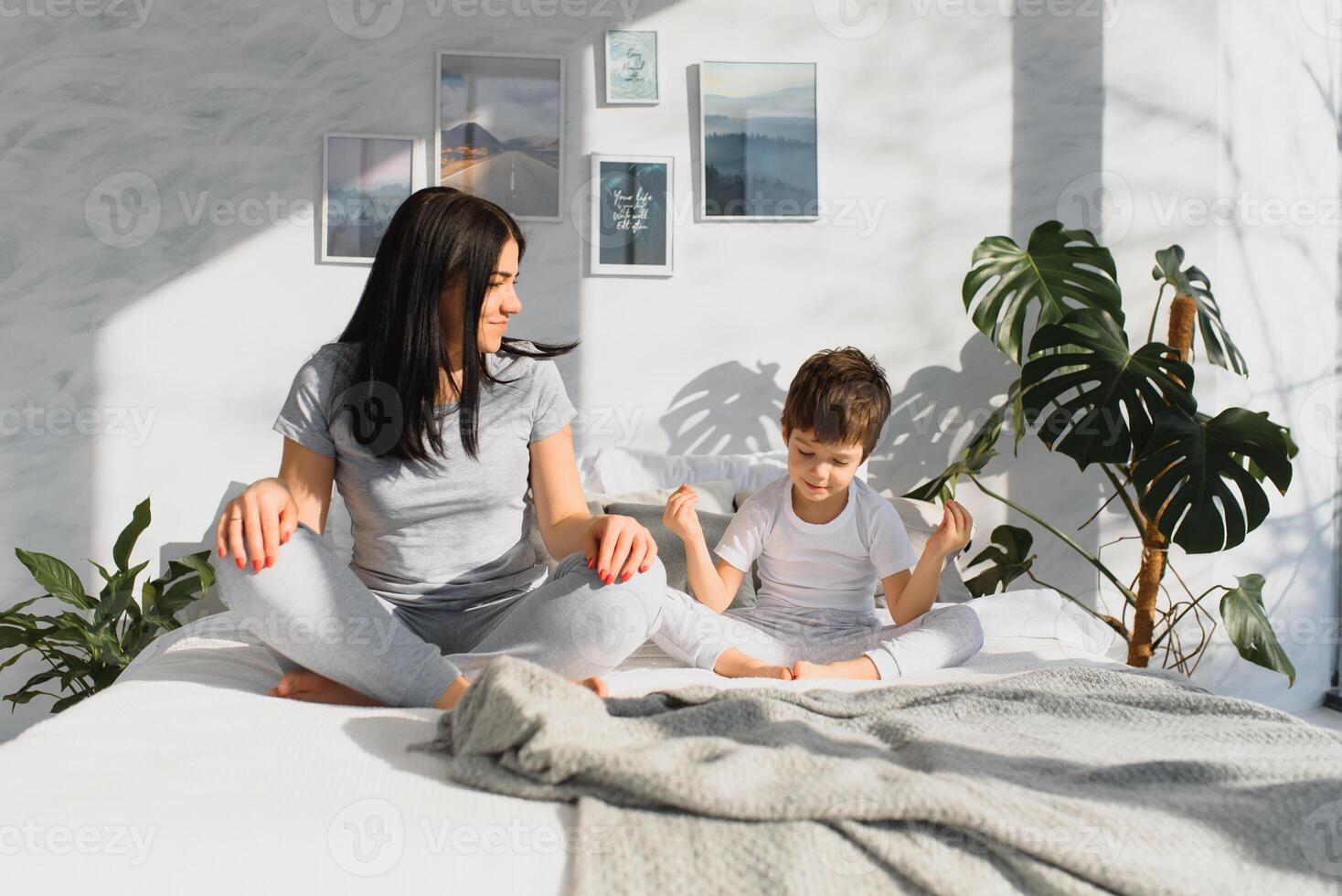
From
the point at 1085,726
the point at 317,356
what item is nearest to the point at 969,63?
the point at 317,356

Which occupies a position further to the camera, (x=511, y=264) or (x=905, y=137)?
(x=905, y=137)

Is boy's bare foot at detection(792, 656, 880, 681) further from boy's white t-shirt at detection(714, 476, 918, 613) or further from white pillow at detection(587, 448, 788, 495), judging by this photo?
white pillow at detection(587, 448, 788, 495)

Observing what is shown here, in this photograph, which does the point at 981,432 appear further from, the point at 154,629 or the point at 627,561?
the point at 154,629

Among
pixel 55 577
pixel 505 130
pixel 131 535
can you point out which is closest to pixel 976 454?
pixel 505 130

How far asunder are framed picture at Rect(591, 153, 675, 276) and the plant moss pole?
4.03ft

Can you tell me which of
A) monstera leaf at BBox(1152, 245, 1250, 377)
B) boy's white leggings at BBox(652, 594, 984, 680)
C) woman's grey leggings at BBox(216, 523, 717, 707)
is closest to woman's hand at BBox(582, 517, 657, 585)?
woman's grey leggings at BBox(216, 523, 717, 707)

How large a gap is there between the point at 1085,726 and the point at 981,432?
150 cm

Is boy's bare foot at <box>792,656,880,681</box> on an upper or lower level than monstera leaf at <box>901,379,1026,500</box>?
lower

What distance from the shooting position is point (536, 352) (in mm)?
1973

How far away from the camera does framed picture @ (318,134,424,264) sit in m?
2.70

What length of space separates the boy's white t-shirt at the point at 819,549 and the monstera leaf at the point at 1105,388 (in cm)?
54

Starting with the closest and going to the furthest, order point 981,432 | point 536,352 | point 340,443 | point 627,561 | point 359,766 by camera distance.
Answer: point 359,766 → point 627,561 → point 340,443 → point 536,352 → point 981,432

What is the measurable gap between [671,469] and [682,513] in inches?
31.2

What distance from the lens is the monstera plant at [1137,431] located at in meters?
2.25
